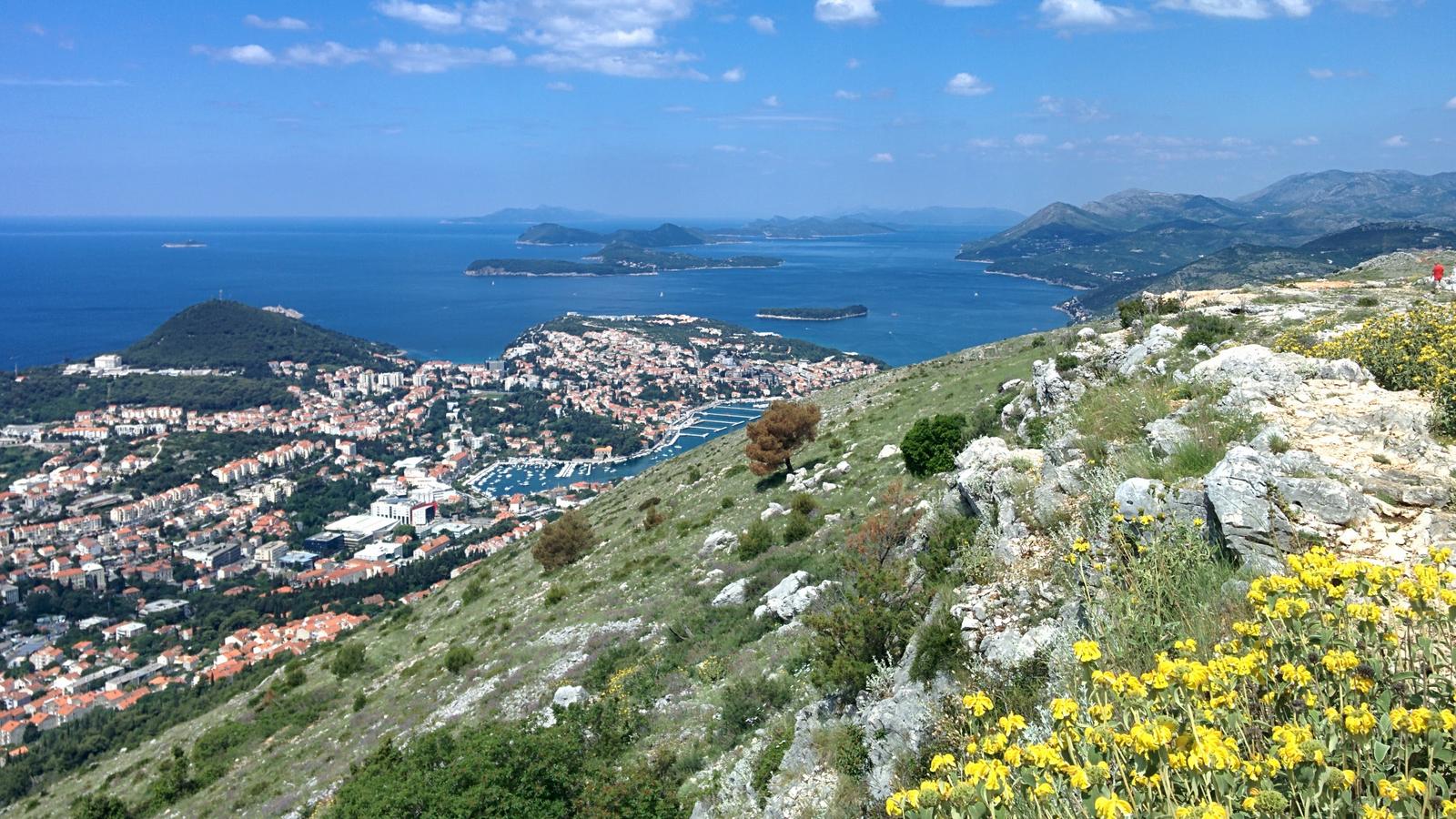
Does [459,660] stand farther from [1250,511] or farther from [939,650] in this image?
[1250,511]

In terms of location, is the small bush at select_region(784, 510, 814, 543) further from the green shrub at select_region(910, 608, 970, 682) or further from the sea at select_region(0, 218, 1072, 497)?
the sea at select_region(0, 218, 1072, 497)

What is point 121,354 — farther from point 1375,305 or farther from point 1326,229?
point 1326,229

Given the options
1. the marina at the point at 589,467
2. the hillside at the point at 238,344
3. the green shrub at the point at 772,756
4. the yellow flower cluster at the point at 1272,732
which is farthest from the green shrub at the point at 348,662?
the hillside at the point at 238,344

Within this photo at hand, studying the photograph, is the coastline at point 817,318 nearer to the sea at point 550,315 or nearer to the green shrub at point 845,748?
the sea at point 550,315

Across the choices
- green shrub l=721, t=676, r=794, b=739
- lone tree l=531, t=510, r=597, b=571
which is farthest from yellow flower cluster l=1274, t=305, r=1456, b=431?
lone tree l=531, t=510, r=597, b=571

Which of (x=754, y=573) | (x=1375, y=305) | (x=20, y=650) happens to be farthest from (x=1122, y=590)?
(x=20, y=650)

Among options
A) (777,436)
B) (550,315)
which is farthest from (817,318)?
(777,436)
